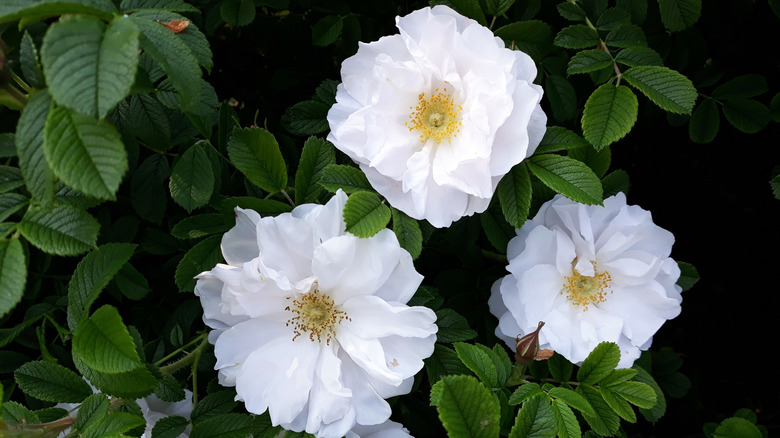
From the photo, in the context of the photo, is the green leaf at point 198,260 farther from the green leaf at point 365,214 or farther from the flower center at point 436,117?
the flower center at point 436,117

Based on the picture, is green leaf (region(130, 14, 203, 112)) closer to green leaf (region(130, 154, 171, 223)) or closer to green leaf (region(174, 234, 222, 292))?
green leaf (region(174, 234, 222, 292))

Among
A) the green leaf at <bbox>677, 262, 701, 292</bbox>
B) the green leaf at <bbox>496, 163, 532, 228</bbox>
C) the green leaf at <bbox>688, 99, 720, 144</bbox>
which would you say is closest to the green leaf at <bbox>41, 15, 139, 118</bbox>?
the green leaf at <bbox>496, 163, 532, 228</bbox>

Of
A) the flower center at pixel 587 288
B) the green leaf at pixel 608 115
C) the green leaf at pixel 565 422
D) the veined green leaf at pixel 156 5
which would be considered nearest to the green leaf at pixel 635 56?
the green leaf at pixel 608 115

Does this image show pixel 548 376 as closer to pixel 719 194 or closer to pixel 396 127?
pixel 396 127

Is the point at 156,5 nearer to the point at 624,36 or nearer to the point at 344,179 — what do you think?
the point at 344,179

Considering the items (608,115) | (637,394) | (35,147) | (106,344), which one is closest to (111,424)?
(106,344)
